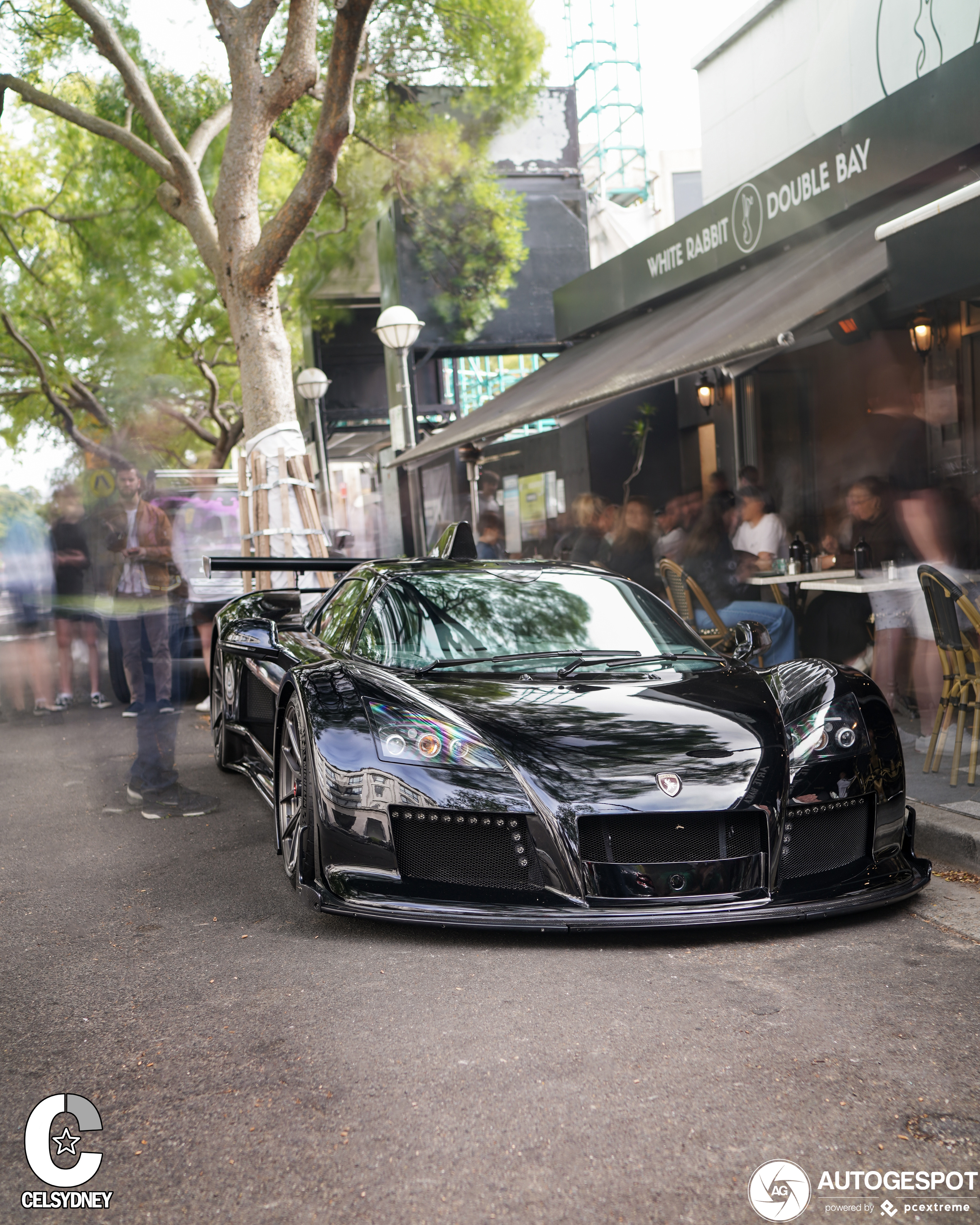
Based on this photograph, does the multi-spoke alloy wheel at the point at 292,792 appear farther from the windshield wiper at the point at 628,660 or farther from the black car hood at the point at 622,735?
the windshield wiper at the point at 628,660

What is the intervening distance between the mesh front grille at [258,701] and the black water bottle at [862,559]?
12.6 ft

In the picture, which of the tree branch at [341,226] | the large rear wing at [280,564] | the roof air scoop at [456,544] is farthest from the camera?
the tree branch at [341,226]

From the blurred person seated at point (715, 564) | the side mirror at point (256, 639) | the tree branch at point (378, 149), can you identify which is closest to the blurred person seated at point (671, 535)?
the blurred person seated at point (715, 564)

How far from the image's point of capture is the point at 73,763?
7422 mm

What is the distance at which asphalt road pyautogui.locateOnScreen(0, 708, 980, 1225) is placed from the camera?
2191 mm

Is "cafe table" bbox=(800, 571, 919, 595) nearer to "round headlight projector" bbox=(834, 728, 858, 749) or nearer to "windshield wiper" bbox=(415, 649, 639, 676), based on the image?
"windshield wiper" bbox=(415, 649, 639, 676)

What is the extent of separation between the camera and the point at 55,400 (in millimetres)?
23578

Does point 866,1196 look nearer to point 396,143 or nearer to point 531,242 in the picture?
point 396,143

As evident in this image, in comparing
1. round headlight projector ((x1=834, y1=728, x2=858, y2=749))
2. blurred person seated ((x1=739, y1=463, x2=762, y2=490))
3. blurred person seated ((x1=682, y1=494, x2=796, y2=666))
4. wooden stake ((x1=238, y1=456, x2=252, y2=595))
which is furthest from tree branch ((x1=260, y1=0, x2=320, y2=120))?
round headlight projector ((x1=834, y1=728, x2=858, y2=749))

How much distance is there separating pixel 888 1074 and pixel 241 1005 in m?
1.69

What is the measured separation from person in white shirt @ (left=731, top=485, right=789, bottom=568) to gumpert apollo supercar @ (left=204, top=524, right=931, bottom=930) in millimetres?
4342

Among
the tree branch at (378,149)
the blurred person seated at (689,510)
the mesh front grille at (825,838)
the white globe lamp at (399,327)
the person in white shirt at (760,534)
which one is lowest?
the mesh front grille at (825,838)

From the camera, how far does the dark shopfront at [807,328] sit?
7.02 metres

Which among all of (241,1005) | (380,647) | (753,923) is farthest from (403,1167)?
(380,647)
